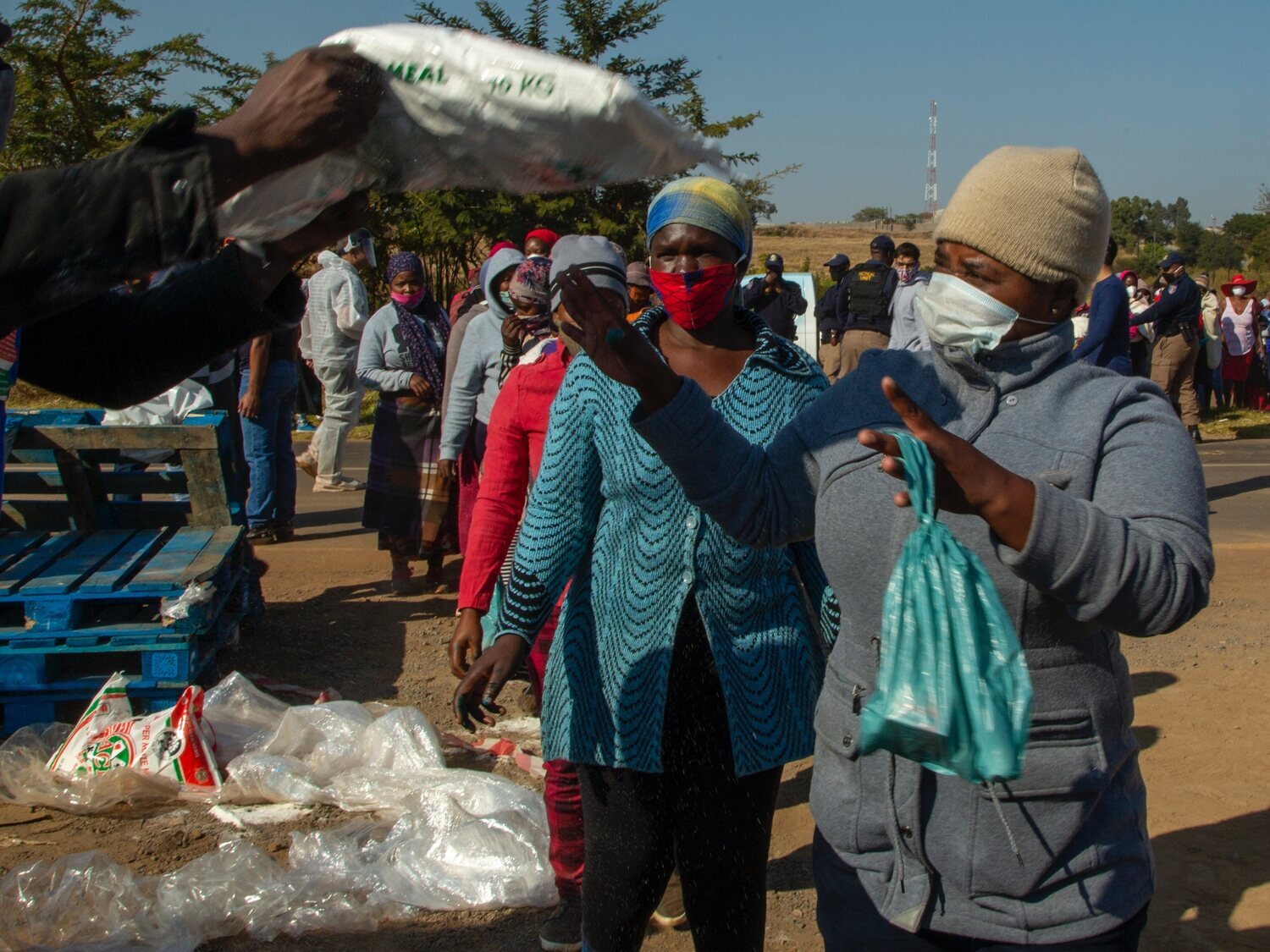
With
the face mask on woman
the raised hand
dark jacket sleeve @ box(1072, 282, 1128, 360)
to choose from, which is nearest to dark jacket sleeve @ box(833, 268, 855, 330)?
dark jacket sleeve @ box(1072, 282, 1128, 360)

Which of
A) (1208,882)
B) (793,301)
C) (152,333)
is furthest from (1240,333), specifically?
(152,333)

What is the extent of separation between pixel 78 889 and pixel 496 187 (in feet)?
9.06

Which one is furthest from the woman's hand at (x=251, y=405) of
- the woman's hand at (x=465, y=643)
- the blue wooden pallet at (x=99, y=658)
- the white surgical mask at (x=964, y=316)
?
the white surgical mask at (x=964, y=316)

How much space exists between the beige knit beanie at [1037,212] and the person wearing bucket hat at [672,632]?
2.65ft

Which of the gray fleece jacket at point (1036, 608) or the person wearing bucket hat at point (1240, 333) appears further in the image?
the person wearing bucket hat at point (1240, 333)

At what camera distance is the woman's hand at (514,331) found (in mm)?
5238

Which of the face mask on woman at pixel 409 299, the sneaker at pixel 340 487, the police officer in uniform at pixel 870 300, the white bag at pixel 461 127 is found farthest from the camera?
the police officer in uniform at pixel 870 300

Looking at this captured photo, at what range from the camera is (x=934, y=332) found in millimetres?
2092

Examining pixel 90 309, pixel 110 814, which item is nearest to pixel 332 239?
pixel 90 309

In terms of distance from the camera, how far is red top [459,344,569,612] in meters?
3.56

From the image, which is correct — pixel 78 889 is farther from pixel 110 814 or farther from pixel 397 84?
pixel 397 84

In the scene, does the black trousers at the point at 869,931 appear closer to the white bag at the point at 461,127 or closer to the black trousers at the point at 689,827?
the black trousers at the point at 689,827

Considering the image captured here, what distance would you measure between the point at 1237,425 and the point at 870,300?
7781 mm

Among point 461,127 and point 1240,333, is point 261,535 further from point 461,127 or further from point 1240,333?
point 1240,333
